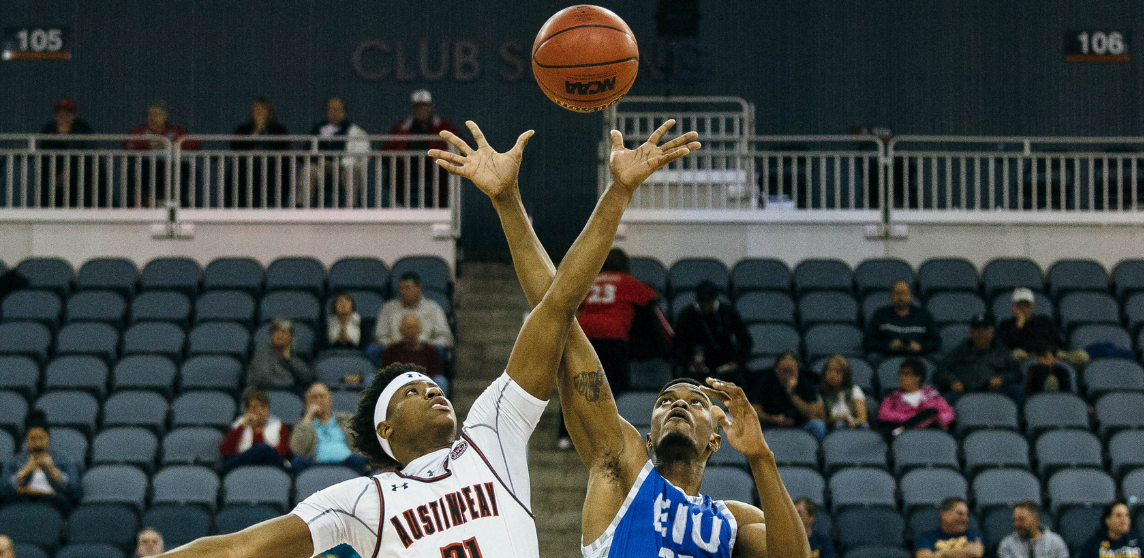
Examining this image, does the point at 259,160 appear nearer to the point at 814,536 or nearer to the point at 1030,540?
the point at 814,536

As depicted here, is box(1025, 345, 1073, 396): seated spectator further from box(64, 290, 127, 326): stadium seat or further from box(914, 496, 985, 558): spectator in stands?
box(64, 290, 127, 326): stadium seat

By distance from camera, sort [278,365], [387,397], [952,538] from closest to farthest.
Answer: [387,397] < [952,538] < [278,365]

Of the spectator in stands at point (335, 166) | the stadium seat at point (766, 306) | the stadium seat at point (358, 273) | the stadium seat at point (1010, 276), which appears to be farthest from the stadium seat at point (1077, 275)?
the spectator in stands at point (335, 166)

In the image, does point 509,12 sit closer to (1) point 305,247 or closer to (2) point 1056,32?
(1) point 305,247

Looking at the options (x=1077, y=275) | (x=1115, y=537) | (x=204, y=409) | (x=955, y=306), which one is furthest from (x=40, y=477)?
(x=1077, y=275)

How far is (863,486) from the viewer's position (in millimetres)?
8461

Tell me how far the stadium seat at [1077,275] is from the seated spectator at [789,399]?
11.4 feet

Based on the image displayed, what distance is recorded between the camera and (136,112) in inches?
599

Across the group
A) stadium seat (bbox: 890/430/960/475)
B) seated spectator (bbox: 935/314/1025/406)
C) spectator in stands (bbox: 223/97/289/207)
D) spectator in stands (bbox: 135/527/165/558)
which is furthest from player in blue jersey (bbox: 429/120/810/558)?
spectator in stands (bbox: 223/97/289/207)

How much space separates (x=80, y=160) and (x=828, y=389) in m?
7.57

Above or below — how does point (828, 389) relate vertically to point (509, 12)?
below

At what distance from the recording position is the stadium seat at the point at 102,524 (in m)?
8.01

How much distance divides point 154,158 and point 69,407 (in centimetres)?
395

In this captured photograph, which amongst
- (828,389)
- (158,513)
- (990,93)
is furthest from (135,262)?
(990,93)
